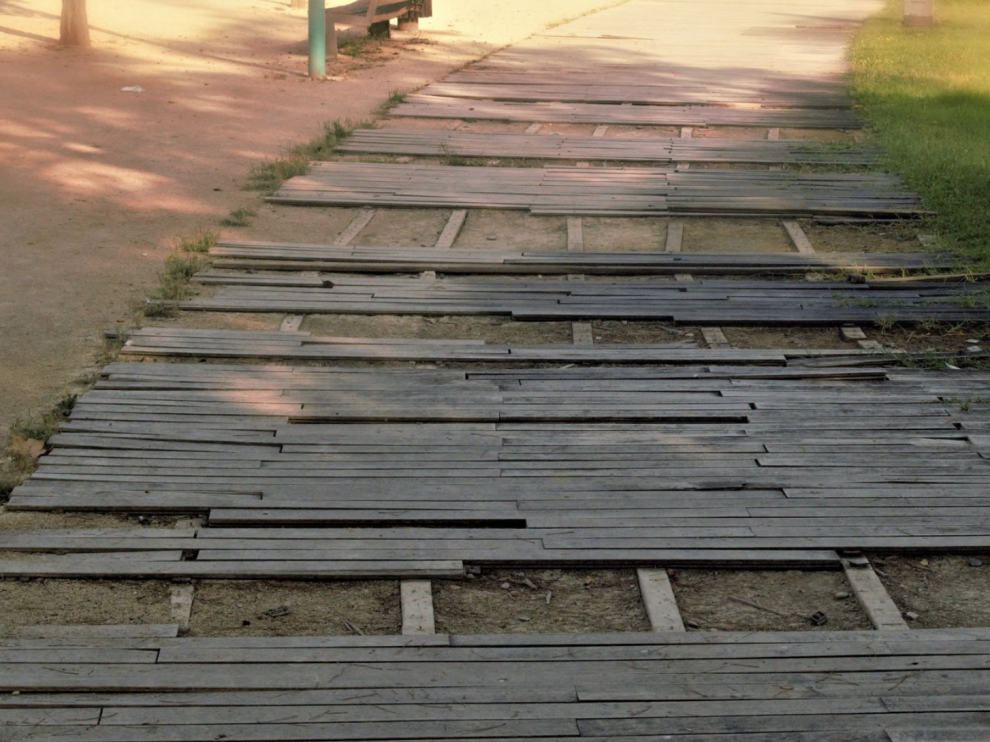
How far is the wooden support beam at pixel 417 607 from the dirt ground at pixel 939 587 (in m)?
1.27

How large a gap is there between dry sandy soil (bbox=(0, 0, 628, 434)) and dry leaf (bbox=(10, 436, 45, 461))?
11.7 inches

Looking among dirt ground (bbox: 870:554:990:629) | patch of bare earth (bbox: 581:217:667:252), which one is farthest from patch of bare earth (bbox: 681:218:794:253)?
dirt ground (bbox: 870:554:990:629)

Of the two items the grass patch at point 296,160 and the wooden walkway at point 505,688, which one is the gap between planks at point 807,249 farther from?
the grass patch at point 296,160

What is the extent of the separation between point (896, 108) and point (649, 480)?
797 cm

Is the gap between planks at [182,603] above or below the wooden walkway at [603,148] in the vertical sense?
below

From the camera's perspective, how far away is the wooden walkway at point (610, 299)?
5805 millimetres

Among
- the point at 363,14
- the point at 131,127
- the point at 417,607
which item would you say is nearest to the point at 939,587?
the point at 417,607

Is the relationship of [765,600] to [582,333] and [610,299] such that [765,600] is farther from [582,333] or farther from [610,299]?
[610,299]

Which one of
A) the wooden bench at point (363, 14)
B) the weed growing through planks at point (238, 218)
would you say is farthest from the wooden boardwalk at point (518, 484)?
the wooden bench at point (363, 14)

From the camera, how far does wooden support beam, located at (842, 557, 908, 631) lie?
3.34 meters

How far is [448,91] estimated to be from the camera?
11.9m

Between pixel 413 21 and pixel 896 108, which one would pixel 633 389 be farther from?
pixel 413 21

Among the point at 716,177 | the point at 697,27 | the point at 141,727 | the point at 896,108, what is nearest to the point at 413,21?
the point at 697,27

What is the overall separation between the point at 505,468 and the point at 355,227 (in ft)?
11.6
